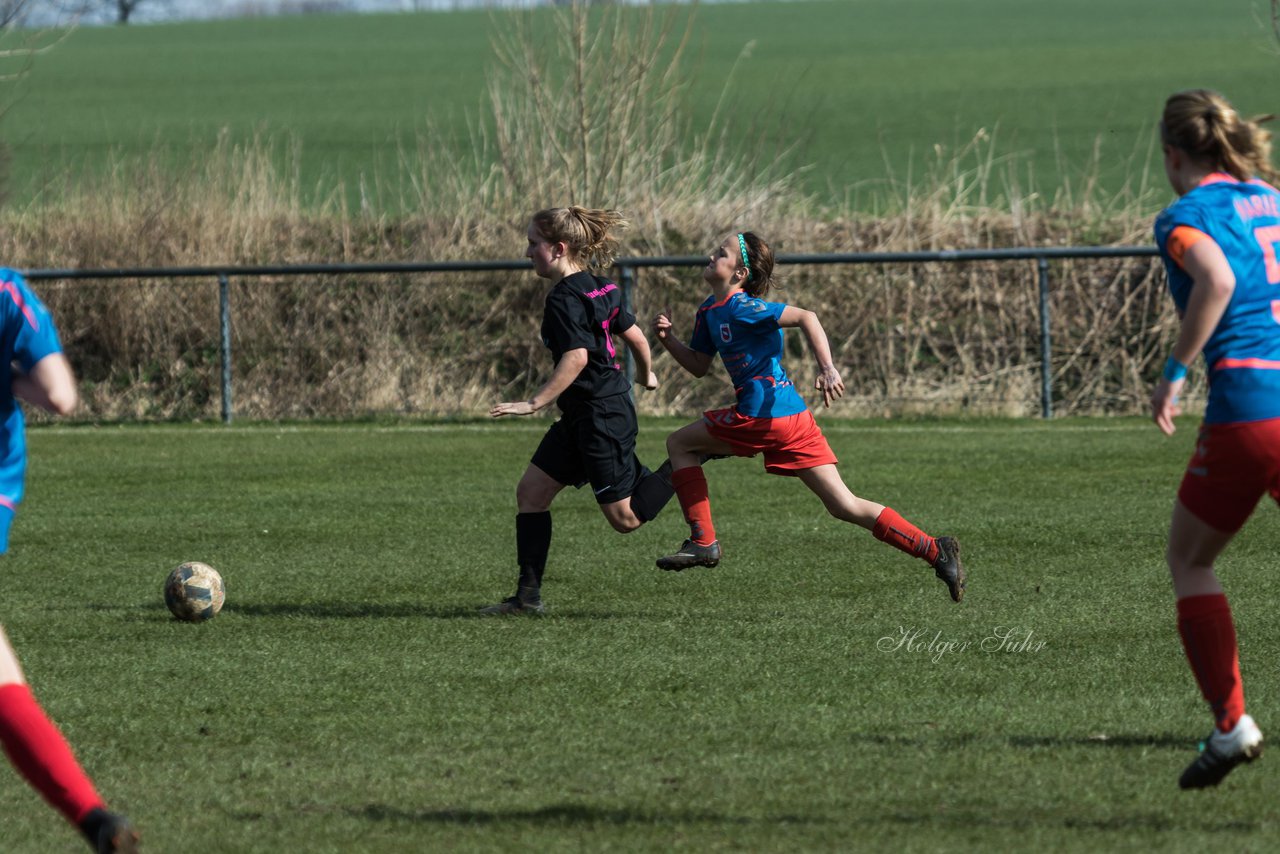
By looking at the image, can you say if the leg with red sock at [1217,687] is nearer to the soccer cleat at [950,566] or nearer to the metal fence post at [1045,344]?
the soccer cleat at [950,566]

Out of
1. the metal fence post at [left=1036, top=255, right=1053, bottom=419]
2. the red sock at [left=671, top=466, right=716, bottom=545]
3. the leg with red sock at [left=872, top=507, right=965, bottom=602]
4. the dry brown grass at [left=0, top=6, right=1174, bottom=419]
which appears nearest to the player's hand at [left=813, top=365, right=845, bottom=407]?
the leg with red sock at [left=872, top=507, right=965, bottom=602]

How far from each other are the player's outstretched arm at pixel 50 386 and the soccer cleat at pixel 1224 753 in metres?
2.82

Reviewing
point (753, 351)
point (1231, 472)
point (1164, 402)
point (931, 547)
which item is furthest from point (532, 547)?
point (1231, 472)

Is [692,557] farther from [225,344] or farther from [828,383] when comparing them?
[225,344]

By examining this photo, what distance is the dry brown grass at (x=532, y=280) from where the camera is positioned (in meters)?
16.2

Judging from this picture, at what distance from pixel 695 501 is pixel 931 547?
1.03m

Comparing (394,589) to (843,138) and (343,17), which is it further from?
(343,17)

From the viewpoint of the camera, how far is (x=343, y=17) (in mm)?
68500

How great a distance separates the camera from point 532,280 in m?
17.1

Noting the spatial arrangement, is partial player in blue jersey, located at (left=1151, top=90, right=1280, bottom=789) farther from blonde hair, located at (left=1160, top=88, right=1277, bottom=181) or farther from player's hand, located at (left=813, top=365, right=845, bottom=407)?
player's hand, located at (left=813, top=365, right=845, bottom=407)

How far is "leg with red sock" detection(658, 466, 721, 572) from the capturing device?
7336 millimetres

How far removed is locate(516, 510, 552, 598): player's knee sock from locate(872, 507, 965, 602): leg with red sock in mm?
1426

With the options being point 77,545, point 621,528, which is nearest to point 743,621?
point 621,528

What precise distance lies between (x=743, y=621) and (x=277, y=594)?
2.23 metres
